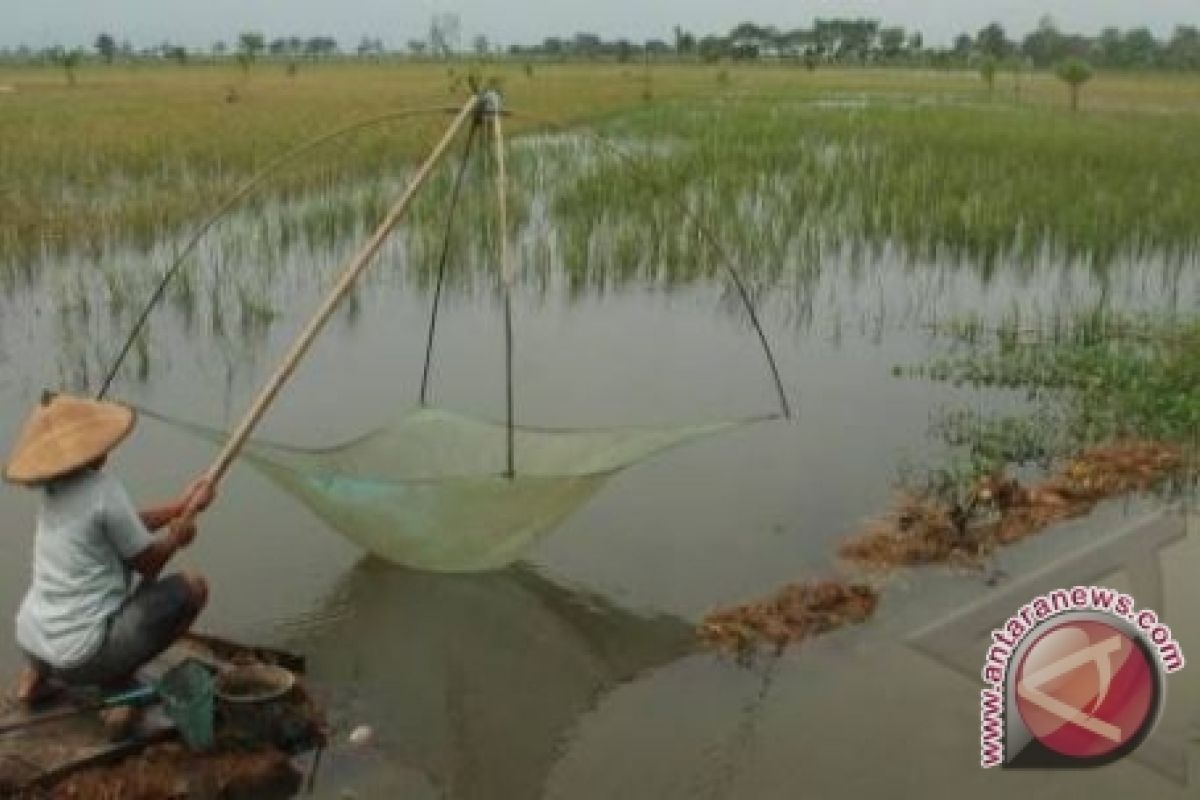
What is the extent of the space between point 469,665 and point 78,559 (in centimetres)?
124

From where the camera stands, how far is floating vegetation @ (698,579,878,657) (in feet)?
12.8

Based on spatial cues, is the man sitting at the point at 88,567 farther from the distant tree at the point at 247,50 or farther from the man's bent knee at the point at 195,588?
the distant tree at the point at 247,50

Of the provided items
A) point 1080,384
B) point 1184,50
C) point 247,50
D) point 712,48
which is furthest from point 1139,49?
point 1080,384

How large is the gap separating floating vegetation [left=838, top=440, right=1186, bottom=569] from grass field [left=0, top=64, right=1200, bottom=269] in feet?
6.16

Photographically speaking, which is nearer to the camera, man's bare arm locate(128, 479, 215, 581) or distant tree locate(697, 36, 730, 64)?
man's bare arm locate(128, 479, 215, 581)

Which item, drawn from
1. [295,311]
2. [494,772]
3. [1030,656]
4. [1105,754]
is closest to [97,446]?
[494,772]

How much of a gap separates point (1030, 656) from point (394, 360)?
4503 mm

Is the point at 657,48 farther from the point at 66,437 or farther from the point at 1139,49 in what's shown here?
the point at 66,437

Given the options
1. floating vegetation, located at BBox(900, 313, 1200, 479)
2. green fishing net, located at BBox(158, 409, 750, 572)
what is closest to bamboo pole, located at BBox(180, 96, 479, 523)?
green fishing net, located at BBox(158, 409, 750, 572)

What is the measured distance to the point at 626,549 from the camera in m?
4.59

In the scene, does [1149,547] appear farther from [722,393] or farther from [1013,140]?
[1013,140]

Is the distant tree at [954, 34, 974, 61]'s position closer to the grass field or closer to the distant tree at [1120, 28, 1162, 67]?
the distant tree at [1120, 28, 1162, 67]

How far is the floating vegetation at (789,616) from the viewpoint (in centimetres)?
390

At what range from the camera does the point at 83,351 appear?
665cm
